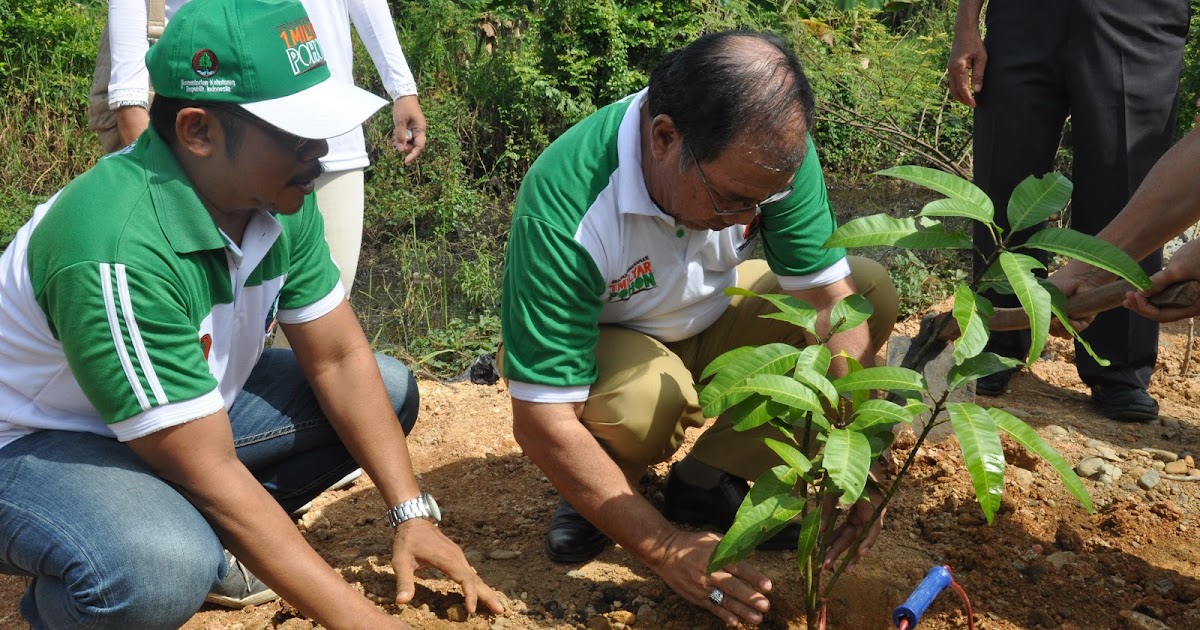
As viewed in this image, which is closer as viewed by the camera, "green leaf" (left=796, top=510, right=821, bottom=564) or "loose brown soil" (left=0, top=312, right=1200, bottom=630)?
"green leaf" (left=796, top=510, right=821, bottom=564)

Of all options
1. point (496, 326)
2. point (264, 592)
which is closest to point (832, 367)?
point (264, 592)

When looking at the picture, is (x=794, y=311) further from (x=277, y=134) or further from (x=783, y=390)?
(x=277, y=134)

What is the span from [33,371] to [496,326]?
2.56 m

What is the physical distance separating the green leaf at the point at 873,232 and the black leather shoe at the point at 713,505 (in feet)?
3.17

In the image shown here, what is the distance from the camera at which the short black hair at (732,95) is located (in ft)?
6.49

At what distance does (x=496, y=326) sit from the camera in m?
4.36

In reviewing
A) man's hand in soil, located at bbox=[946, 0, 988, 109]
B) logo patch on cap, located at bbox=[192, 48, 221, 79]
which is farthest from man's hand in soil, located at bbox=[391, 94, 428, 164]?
man's hand in soil, located at bbox=[946, 0, 988, 109]

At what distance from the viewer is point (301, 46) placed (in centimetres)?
184

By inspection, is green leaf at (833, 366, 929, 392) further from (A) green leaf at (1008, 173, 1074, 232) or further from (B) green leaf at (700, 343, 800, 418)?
(A) green leaf at (1008, 173, 1074, 232)

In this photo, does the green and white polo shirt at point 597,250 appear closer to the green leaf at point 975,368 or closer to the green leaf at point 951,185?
the green leaf at point 951,185

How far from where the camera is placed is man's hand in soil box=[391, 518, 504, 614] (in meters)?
2.14

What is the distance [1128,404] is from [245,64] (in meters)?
2.82

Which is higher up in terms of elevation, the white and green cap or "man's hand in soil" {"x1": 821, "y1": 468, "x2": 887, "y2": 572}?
the white and green cap

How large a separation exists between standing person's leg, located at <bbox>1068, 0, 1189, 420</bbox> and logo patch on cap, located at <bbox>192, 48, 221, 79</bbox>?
98.7 inches
